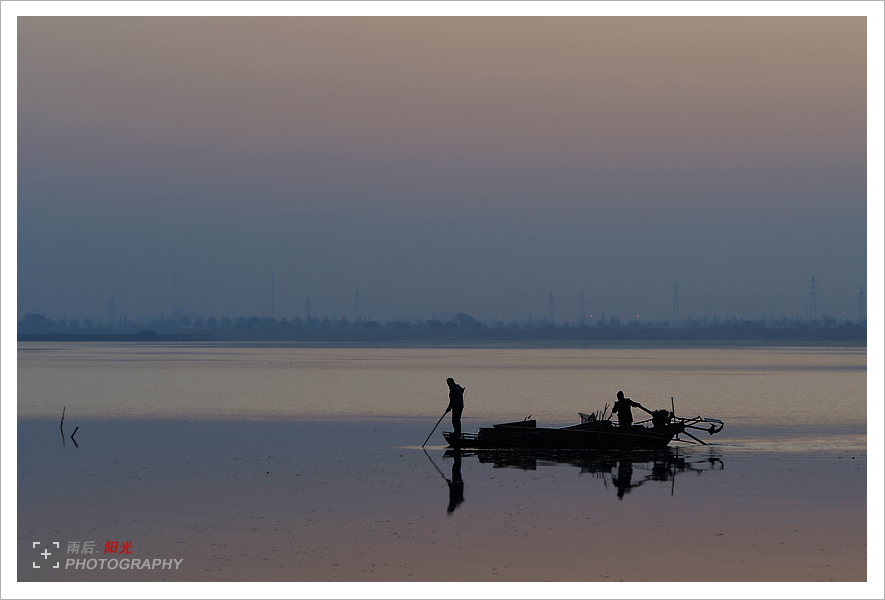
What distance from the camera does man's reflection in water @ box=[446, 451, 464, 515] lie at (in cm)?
2283

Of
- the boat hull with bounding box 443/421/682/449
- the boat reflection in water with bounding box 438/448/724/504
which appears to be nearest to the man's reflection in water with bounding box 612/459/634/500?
the boat reflection in water with bounding box 438/448/724/504

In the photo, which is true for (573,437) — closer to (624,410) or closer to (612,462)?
(624,410)

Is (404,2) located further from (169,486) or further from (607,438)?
(607,438)

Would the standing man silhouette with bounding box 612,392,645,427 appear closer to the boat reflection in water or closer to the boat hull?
the boat hull

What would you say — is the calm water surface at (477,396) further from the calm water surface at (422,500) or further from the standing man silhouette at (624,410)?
the standing man silhouette at (624,410)

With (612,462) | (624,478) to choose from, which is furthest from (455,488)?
(612,462)

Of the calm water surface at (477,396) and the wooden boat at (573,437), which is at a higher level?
the wooden boat at (573,437)

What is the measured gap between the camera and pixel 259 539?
63.1 feet

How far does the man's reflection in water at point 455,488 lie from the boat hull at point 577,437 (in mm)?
3041

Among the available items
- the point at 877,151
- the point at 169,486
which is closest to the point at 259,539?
the point at 169,486

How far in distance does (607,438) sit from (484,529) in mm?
13448

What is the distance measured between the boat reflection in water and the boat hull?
13.0 inches

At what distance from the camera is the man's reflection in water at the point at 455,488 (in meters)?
22.8

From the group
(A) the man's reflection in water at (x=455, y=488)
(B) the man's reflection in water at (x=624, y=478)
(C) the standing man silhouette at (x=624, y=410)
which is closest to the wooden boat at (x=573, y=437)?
(C) the standing man silhouette at (x=624, y=410)
